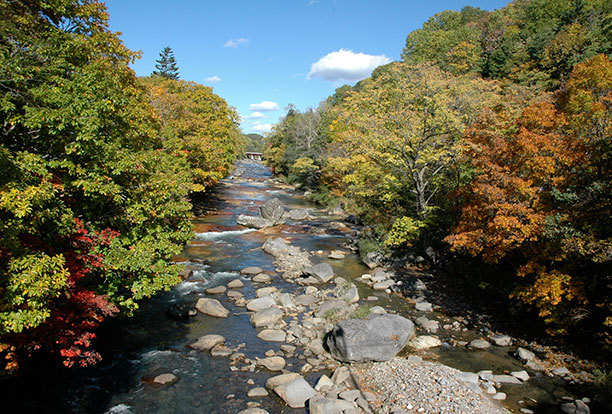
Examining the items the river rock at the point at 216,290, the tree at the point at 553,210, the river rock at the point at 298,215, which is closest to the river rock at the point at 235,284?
the river rock at the point at 216,290

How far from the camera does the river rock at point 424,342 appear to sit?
13.5 metres

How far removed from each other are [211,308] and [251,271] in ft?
17.5

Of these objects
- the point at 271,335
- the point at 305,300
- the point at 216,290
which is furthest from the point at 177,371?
the point at 305,300

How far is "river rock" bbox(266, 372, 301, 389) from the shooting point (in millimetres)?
10961

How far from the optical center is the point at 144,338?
13.7 metres

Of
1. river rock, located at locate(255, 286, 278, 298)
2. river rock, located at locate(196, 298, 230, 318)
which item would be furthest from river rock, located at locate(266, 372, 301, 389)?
river rock, located at locate(255, 286, 278, 298)

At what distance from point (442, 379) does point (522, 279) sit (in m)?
7.16

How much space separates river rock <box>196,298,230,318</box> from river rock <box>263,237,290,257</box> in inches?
328

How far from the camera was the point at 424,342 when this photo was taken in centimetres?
1364

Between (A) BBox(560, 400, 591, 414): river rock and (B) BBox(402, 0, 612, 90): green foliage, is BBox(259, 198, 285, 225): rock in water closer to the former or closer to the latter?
(B) BBox(402, 0, 612, 90): green foliage

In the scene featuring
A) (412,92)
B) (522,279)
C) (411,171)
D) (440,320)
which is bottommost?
(440,320)

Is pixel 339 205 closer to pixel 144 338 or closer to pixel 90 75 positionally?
pixel 144 338

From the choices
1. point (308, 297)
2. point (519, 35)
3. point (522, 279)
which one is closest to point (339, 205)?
point (308, 297)

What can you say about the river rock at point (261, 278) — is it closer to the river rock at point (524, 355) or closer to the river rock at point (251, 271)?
the river rock at point (251, 271)
